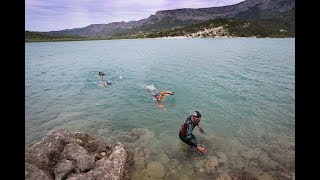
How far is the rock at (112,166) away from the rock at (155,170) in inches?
55.9

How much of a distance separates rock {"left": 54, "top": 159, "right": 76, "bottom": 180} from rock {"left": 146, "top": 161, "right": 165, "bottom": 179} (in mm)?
3878

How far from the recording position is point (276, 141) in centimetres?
1548

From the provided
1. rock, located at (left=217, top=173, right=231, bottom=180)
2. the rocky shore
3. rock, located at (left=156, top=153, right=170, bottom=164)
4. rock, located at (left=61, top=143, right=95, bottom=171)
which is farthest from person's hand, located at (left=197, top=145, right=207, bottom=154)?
rock, located at (left=61, top=143, right=95, bottom=171)

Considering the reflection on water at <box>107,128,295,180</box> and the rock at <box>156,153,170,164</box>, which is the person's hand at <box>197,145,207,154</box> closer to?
the reflection on water at <box>107,128,295,180</box>

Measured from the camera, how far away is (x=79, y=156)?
38.9 feet

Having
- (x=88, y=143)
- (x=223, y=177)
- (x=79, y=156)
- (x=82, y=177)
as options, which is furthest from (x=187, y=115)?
(x=82, y=177)

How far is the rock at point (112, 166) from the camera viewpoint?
11055 mm

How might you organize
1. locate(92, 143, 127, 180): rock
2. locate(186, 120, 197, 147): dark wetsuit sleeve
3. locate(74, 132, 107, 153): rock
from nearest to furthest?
locate(92, 143, 127, 180): rock < locate(74, 132, 107, 153): rock < locate(186, 120, 197, 147): dark wetsuit sleeve

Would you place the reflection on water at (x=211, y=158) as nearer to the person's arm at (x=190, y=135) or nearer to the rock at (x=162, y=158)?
the rock at (x=162, y=158)

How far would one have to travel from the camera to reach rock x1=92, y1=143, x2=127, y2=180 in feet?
36.3

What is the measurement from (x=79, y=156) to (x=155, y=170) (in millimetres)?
4073
